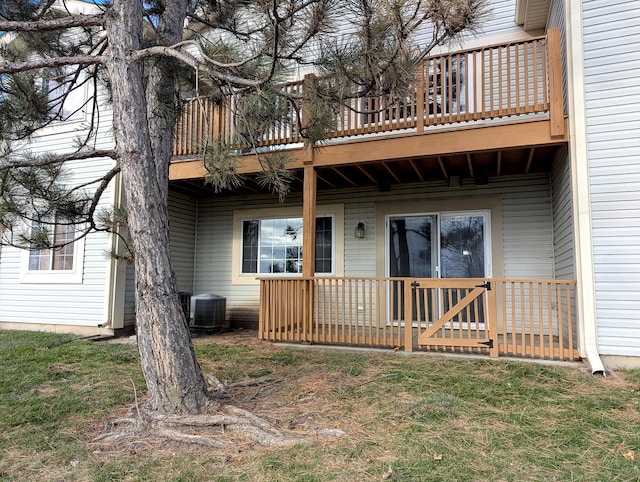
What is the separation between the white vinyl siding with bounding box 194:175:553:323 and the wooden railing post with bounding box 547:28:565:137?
1752 millimetres

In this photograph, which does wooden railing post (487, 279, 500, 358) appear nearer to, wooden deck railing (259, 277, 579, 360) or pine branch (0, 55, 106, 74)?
wooden deck railing (259, 277, 579, 360)

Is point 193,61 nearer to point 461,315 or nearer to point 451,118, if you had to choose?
point 451,118

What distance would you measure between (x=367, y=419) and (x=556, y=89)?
428 cm

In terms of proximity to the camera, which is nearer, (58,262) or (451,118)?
(451,118)

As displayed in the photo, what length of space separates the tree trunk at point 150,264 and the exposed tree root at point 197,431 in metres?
0.09

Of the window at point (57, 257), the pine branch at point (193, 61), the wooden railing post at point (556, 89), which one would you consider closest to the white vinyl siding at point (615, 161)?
the wooden railing post at point (556, 89)

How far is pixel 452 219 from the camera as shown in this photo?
22.8ft

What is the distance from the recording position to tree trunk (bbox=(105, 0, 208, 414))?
3.03m

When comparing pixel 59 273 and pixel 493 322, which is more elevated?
pixel 59 273

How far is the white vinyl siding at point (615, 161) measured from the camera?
454cm

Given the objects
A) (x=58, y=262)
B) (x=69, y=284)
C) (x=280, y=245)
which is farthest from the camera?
(x=280, y=245)

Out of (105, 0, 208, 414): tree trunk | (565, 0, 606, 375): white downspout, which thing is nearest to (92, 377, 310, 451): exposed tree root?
(105, 0, 208, 414): tree trunk

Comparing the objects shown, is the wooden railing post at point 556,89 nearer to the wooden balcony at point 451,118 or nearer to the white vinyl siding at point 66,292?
the wooden balcony at point 451,118

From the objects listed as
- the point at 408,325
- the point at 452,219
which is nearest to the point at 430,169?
the point at 452,219
